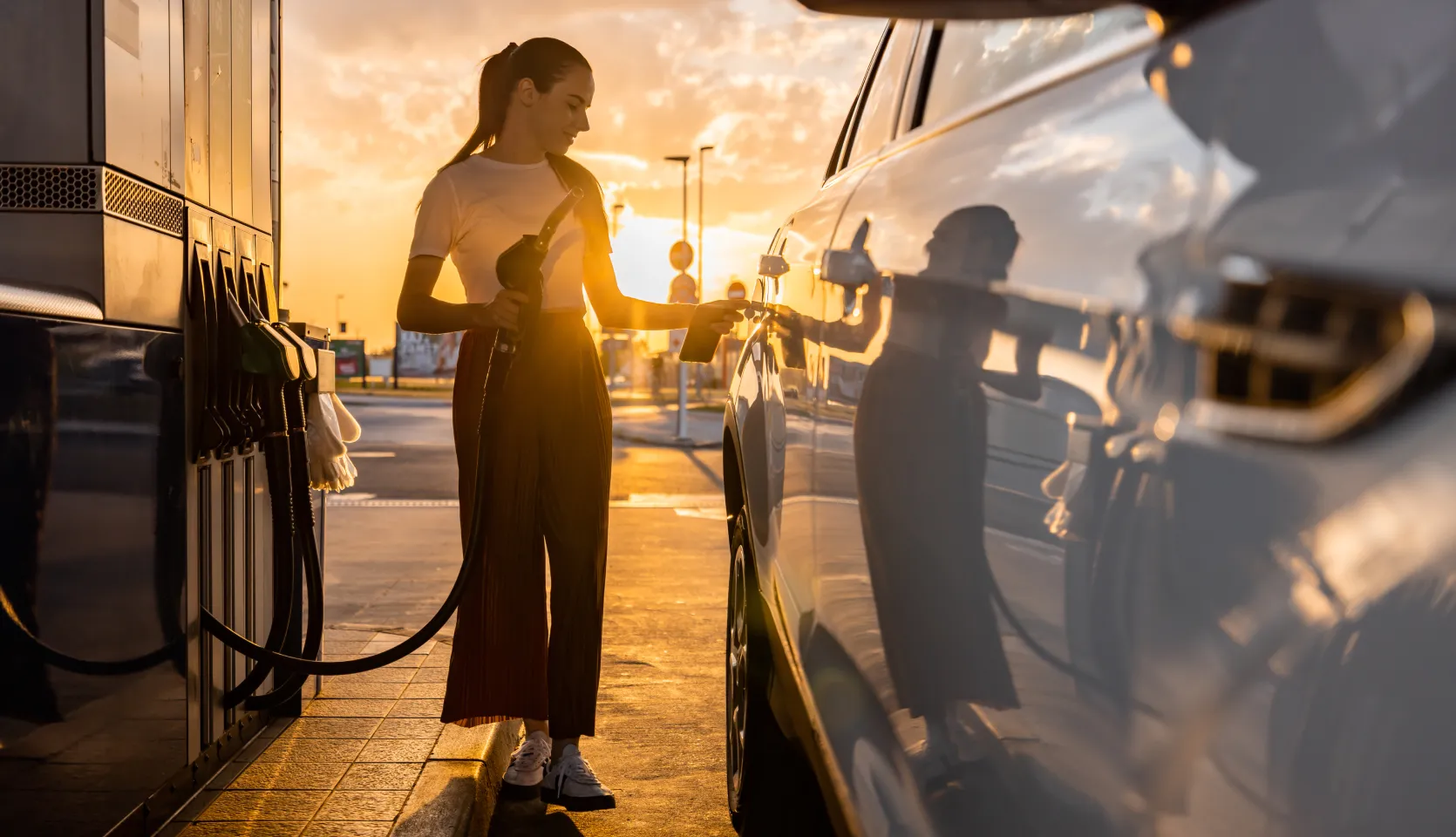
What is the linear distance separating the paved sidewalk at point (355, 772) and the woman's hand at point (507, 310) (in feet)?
3.92

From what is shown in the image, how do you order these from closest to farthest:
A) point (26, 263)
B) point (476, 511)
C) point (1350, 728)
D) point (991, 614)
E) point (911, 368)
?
point (1350, 728)
point (991, 614)
point (911, 368)
point (26, 263)
point (476, 511)

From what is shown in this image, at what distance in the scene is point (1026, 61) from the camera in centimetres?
164

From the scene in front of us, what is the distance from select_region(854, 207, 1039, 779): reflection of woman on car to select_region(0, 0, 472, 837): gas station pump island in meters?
1.55

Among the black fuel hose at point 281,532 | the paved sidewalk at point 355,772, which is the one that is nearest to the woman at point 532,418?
the paved sidewalk at point 355,772

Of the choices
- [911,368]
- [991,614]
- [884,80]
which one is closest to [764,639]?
[884,80]

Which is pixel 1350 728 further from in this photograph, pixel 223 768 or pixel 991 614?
pixel 223 768

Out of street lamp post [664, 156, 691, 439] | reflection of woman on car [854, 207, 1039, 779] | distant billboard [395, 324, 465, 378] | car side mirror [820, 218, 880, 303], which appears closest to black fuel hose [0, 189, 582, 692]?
car side mirror [820, 218, 880, 303]

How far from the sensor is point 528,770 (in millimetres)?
3887

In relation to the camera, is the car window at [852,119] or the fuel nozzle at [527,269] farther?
the fuel nozzle at [527,269]

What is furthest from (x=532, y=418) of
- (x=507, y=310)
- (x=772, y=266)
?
(x=772, y=266)

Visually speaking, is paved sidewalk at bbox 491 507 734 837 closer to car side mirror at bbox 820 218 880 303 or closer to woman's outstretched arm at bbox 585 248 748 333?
woman's outstretched arm at bbox 585 248 748 333

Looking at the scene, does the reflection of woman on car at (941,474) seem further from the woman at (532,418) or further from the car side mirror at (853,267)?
the woman at (532,418)

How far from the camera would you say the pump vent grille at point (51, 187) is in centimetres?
271

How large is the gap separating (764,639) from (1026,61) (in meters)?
1.67
